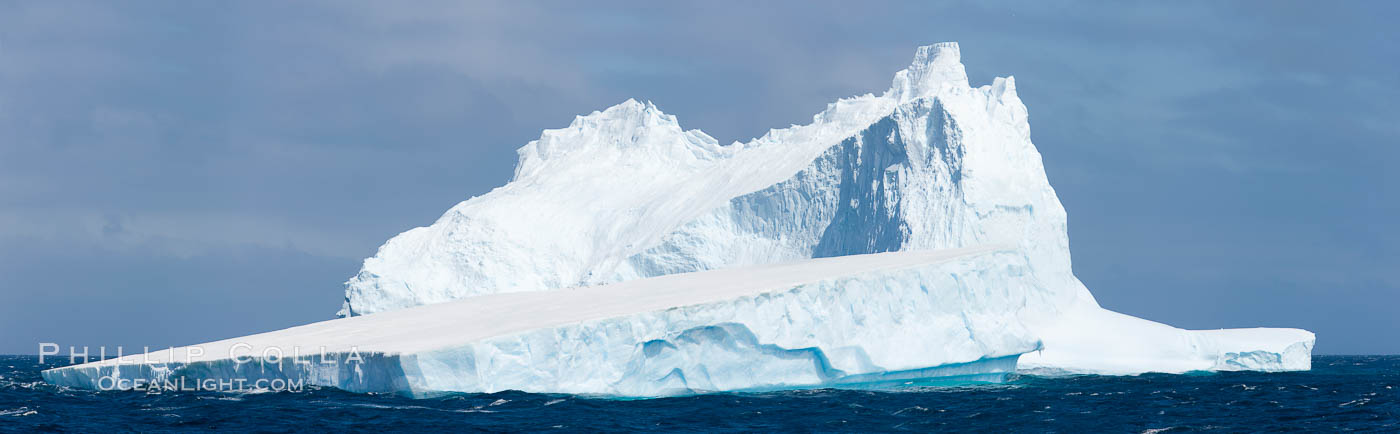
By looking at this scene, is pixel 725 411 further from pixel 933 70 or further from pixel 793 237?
pixel 933 70

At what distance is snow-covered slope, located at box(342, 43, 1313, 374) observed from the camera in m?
28.3

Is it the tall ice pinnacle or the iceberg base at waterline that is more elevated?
the tall ice pinnacle

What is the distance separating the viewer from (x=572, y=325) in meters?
17.9

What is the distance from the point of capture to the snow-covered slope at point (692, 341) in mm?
17625

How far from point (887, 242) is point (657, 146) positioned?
1351 cm

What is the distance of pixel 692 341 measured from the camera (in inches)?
752

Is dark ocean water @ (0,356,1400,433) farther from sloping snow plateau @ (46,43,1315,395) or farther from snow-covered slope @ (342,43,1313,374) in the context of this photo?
snow-covered slope @ (342,43,1313,374)

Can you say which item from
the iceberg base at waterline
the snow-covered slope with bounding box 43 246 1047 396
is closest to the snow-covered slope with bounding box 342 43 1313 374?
the snow-covered slope with bounding box 43 246 1047 396

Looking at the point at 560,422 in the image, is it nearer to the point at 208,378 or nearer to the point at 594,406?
the point at 594,406

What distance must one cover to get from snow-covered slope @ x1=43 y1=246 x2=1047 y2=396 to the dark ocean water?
0.33m

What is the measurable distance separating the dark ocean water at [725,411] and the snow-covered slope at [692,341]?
13.1 inches

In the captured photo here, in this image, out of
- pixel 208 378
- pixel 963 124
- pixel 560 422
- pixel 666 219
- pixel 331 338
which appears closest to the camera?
pixel 560 422

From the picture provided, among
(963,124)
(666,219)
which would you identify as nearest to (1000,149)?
(963,124)

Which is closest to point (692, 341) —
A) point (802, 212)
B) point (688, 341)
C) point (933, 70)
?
point (688, 341)
